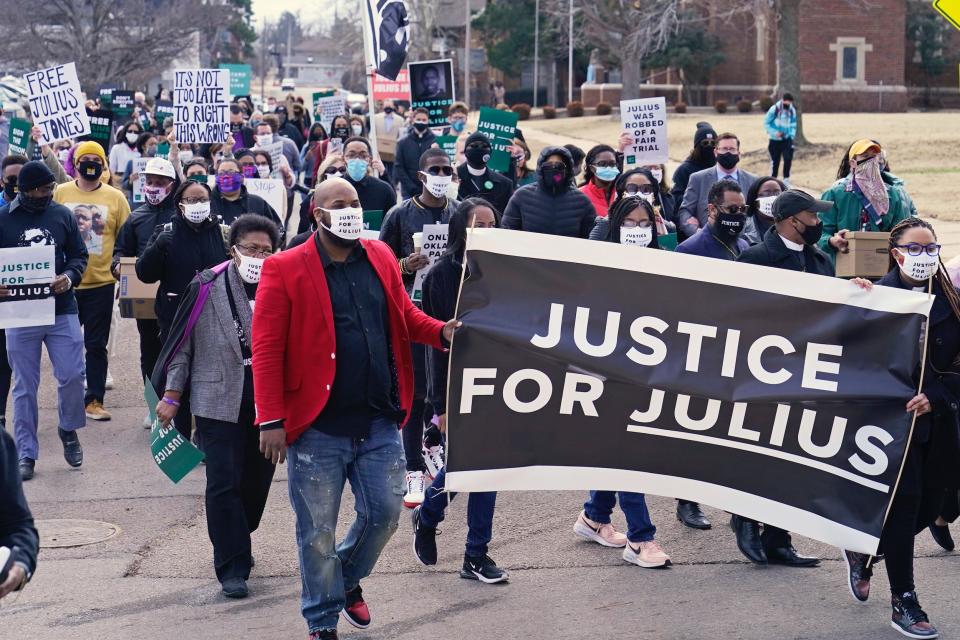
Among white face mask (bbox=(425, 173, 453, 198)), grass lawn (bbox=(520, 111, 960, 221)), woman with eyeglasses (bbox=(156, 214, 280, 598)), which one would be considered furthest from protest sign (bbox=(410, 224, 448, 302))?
grass lawn (bbox=(520, 111, 960, 221))

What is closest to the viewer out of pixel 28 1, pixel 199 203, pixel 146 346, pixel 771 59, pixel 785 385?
pixel 785 385

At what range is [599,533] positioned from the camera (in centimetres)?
761

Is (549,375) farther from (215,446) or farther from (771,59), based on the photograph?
(771,59)

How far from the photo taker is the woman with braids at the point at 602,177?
1136 cm

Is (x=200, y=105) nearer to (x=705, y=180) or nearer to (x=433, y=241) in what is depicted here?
(x=705, y=180)

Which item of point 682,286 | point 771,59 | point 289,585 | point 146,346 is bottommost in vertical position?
point 289,585

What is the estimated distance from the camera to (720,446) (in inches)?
244

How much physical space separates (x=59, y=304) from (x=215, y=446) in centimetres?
306

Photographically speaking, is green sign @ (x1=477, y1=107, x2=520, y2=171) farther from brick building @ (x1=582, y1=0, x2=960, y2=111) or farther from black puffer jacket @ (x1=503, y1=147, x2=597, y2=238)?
brick building @ (x1=582, y1=0, x2=960, y2=111)

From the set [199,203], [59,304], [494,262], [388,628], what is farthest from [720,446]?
[59,304]

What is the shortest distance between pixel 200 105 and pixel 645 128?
191 inches

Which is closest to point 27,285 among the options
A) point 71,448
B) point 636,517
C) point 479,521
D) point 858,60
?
point 71,448

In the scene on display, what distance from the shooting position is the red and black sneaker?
6215mm

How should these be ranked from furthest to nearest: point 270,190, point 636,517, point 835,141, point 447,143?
point 835,141, point 447,143, point 270,190, point 636,517
